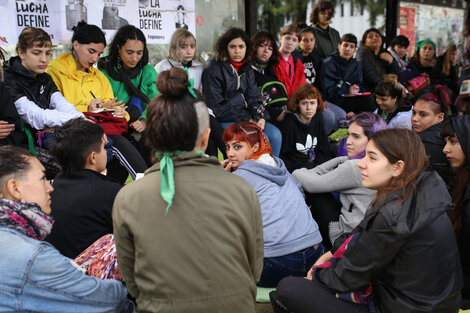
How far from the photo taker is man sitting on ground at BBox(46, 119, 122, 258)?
2.53 meters

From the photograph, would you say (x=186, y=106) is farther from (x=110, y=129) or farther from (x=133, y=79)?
(x=133, y=79)

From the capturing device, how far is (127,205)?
179 centimetres

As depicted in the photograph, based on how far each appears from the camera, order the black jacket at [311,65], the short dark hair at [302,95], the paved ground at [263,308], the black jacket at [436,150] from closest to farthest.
Answer: the paved ground at [263,308], the black jacket at [436,150], the short dark hair at [302,95], the black jacket at [311,65]

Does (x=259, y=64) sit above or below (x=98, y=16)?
below

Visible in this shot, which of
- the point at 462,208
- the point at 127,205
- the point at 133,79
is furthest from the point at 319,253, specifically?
the point at 133,79

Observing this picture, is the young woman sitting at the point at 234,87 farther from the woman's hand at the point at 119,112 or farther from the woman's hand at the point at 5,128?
the woman's hand at the point at 5,128

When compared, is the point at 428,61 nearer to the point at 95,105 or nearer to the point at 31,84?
the point at 95,105

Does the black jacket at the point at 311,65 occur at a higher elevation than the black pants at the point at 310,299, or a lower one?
higher

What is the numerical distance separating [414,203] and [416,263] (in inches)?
10.7

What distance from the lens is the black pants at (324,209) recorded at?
11.6 feet

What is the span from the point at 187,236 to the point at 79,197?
102cm

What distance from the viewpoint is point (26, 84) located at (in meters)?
3.86

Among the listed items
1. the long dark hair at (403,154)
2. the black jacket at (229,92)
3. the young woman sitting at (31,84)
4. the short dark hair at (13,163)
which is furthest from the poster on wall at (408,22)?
the short dark hair at (13,163)

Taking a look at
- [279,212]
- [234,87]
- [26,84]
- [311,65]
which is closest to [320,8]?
[311,65]
